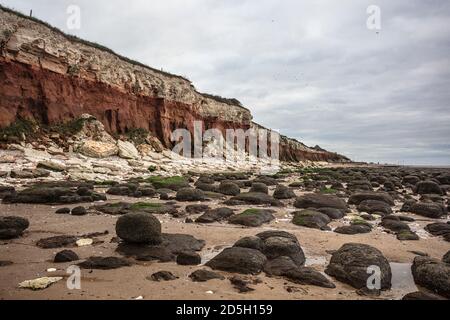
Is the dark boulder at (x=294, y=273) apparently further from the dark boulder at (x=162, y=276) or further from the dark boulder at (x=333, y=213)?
the dark boulder at (x=333, y=213)

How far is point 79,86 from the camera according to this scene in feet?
111

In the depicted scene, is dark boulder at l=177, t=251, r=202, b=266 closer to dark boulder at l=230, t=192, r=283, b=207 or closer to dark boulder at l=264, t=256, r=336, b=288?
dark boulder at l=264, t=256, r=336, b=288

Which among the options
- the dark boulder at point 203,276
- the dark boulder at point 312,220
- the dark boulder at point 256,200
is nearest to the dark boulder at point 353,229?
the dark boulder at point 312,220

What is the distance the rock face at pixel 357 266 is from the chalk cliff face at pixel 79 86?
2598 cm

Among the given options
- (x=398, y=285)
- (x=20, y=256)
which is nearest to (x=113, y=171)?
(x=20, y=256)

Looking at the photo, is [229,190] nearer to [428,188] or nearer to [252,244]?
[252,244]

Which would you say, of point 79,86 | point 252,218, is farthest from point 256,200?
point 79,86

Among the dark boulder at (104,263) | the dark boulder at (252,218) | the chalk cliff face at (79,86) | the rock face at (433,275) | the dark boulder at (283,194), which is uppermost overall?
the chalk cliff face at (79,86)

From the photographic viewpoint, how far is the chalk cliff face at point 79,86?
28.0 m

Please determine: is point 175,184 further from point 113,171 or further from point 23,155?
point 23,155

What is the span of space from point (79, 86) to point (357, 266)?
3250 centimetres

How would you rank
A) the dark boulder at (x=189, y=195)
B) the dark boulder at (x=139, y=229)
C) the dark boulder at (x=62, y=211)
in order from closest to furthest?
the dark boulder at (x=139, y=229)
the dark boulder at (x=62, y=211)
the dark boulder at (x=189, y=195)

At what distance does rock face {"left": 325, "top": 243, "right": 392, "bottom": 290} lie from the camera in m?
6.55
